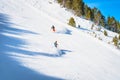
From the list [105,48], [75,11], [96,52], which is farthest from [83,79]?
[75,11]

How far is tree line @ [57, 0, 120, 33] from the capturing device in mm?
83019

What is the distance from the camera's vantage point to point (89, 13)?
90.2 meters

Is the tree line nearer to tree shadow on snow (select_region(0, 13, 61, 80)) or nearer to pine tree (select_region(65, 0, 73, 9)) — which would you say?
pine tree (select_region(65, 0, 73, 9))

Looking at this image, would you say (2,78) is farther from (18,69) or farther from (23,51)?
(23,51)

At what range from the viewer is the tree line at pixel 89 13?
83.0m

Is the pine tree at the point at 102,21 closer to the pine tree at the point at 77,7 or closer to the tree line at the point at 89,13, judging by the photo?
the tree line at the point at 89,13

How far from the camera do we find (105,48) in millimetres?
32406

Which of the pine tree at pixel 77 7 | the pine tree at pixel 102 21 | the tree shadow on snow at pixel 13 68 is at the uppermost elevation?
the pine tree at pixel 77 7

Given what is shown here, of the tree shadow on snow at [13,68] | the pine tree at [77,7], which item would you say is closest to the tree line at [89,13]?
the pine tree at [77,7]

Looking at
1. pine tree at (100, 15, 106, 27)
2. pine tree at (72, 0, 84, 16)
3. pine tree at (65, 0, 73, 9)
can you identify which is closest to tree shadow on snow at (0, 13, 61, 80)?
pine tree at (65, 0, 73, 9)

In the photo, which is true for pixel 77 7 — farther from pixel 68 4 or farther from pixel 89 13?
pixel 89 13

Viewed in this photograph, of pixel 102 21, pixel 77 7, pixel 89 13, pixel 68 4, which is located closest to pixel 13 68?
pixel 68 4

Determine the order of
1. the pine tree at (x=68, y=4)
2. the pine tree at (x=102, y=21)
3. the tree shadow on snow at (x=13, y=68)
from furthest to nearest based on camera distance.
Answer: the pine tree at (x=102, y=21)
the pine tree at (x=68, y=4)
the tree shadow on snow at (x=13, y=68)

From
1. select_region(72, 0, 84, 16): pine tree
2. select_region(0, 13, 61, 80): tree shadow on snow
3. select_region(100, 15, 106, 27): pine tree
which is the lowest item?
select_region(0, 13, 61, 80): tree shadow on snow
